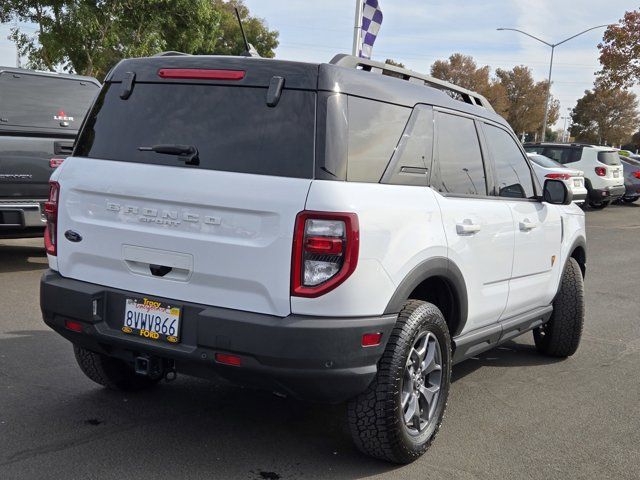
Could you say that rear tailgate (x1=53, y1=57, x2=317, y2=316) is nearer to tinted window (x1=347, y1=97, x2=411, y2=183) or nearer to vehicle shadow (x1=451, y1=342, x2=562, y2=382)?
tinted window (x1=347, y1=97, x2=411, y2=183)

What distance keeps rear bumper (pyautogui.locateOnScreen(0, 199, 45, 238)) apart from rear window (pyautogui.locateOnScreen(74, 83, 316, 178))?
14.5 ft

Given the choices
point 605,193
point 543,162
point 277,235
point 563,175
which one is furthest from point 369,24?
point 605,193

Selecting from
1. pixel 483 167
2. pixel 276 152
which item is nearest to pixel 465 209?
pixel 483 167

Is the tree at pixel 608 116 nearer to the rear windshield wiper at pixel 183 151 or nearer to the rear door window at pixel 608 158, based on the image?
the rear door window at pixel 608 158

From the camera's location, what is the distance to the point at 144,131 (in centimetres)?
355

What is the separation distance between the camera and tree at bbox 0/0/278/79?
1706 centimetres

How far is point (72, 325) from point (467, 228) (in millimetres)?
2081

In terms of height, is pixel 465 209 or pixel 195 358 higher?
pixel 465 209

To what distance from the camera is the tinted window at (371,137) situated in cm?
326

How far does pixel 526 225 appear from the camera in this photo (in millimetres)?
4672

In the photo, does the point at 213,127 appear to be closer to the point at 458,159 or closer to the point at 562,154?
the point at 458,159

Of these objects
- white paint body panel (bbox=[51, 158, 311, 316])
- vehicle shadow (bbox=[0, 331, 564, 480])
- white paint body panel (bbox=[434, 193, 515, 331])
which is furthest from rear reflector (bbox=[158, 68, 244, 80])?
Answer: vehicle shadow (bbox=[0, 331, 564, 480])

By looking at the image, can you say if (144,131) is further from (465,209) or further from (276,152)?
(465,209)

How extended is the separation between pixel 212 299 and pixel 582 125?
8098 centimetres
